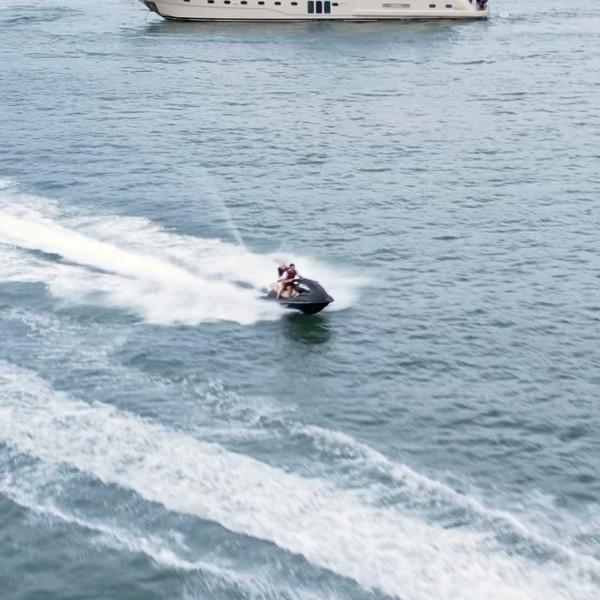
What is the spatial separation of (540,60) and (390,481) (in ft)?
349

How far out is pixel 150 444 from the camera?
5775 cm

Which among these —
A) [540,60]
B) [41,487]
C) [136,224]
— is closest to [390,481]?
[41,487]

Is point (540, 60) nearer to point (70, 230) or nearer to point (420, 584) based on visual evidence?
point (70, 230)

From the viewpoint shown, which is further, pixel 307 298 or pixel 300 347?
pixel 307 298

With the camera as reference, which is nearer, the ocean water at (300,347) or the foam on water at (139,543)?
the foam on water at (139,543)

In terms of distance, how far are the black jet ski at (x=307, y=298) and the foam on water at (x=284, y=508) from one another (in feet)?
49.4

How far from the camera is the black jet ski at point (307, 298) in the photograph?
71.6m

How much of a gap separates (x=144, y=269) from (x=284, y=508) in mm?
30840

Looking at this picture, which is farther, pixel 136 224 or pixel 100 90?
pixel 100 90

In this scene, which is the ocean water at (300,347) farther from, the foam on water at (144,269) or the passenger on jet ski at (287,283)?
the passenger on jet ski at (287,283)

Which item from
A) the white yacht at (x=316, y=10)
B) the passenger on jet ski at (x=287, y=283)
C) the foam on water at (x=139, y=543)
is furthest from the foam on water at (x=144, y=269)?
the white yacht at (x=316, y=10)

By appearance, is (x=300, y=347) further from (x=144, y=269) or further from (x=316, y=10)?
(x=316, y=10)

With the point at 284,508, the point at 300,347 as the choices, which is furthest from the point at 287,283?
the point at 284,508

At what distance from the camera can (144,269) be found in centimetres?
8000
